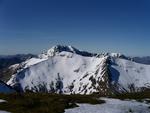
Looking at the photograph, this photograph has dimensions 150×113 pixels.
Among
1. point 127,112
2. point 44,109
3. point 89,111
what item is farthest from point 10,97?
point 127,112

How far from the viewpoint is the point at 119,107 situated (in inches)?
1747

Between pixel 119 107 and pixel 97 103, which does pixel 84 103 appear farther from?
pixel 119 107

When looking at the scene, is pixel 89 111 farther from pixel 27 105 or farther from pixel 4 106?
pixel 4 106

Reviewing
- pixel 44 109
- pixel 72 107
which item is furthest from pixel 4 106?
pixel 72 107

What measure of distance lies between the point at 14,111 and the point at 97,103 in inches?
603

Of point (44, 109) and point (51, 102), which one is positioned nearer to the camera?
point (44, 109)

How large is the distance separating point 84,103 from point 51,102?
547 centimetres

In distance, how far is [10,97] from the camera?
160 feet

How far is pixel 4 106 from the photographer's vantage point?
4059 centimetres

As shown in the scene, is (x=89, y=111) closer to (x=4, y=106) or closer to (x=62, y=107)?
(x=62, y=107)

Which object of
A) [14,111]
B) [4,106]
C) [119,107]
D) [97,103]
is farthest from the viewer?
[97,103]

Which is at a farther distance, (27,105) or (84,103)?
(84,103)

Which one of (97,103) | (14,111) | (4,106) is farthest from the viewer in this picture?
(97,103)

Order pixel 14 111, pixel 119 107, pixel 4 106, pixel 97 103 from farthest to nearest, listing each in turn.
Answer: pixel 97 103 < pixel 119 107 < pixel 4 106 < pixel 14 111
